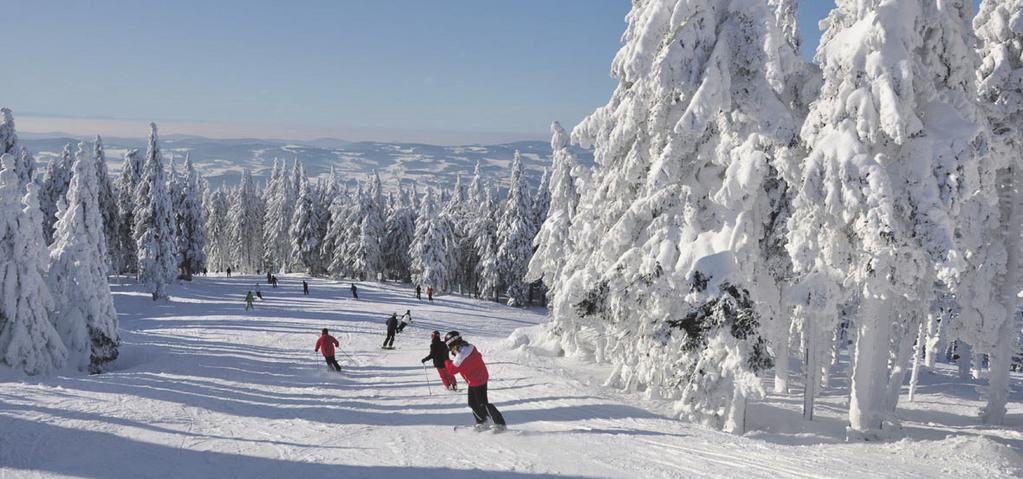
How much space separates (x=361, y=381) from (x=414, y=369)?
1963 millimetres

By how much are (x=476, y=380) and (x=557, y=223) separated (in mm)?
18682

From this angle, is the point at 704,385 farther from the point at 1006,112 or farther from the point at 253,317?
the point at 253,317

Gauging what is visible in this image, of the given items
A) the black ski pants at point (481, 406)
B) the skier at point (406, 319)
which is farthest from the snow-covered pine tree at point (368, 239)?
the black ski pants at point (481, 406)

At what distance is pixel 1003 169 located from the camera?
60.0 feet

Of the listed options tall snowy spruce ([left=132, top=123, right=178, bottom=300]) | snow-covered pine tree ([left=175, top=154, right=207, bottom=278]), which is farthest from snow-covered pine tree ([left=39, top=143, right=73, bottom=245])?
tall snowy spruce ([left=132, top=123, right=178, bottom=300])

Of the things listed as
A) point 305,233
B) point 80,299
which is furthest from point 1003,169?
point 305,233

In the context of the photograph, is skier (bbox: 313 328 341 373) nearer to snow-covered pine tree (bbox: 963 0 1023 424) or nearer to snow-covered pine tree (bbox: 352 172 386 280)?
snow-covered pine tree (bbox: 963 0 1023 424)

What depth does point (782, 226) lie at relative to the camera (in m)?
16.3

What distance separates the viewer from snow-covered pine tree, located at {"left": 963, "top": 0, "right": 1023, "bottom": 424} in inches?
680

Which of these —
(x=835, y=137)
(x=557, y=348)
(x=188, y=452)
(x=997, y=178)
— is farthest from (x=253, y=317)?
(x=997, y=178)

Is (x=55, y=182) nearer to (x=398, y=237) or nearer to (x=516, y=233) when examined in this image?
(x=398, y=237)

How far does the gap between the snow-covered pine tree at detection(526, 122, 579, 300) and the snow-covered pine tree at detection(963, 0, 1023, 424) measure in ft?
45.8

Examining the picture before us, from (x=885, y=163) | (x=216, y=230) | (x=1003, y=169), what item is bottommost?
(x=216, y=230)

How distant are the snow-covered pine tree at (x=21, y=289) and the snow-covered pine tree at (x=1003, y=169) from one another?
29.6 m
